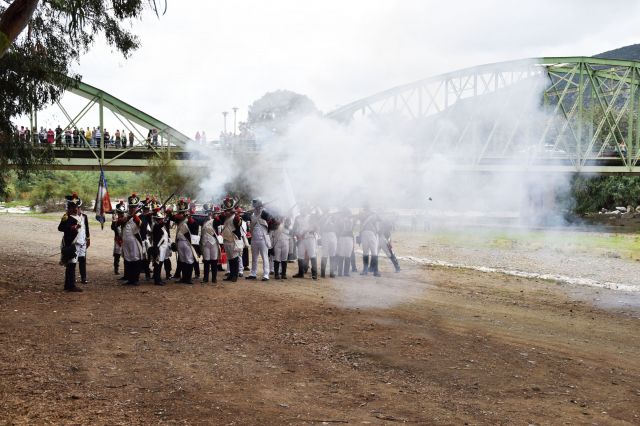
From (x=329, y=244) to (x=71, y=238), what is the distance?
710 cm

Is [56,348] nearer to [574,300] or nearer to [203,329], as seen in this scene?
[203,329]

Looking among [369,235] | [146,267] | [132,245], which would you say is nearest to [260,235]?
[146,267]

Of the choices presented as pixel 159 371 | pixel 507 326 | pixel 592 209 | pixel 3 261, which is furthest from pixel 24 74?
pixel 592 209

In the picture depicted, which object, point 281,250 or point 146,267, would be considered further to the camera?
point 281,250

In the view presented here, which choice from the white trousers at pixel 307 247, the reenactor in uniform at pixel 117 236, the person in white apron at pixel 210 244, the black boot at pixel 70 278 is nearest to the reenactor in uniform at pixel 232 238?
the person in white apron at pixel 210 244

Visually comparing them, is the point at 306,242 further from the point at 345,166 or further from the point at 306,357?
the point at 306,357

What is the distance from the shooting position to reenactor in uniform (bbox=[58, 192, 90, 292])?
47.1ft

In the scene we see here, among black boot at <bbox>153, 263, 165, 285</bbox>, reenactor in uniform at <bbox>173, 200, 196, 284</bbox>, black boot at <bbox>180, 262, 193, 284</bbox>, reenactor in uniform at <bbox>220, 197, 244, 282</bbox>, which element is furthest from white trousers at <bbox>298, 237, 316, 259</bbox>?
black boot at <bbox>153, 263, 165, 285</bbox>

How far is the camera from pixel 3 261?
20453mm

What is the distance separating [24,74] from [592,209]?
1998 inches

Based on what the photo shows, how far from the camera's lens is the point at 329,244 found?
60.1ft

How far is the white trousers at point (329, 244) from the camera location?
18328 millimetres

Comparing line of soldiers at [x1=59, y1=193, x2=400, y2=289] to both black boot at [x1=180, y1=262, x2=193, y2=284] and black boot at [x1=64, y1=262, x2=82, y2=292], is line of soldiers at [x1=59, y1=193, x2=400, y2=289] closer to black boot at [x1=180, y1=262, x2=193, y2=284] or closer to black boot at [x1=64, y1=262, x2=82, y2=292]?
black boot at [x1=180, y1=262, x2=193, y2=284]

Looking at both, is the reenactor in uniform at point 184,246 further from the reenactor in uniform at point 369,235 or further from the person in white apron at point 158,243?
the reenactor in uniform at point 369,235
